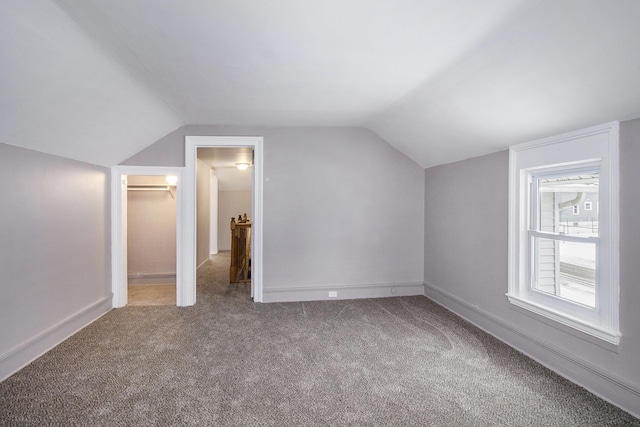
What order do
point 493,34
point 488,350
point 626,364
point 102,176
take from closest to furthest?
point 493,34, point 626,364, point 488,350, point 102,176

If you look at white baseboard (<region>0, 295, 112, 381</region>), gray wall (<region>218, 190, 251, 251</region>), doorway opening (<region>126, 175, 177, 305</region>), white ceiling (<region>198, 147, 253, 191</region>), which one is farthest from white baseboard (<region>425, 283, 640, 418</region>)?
gray wall (<region>218, 190, 251, 251</region>)

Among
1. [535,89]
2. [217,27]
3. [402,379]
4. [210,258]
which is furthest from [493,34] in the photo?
[210,258]

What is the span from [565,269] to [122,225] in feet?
15.4

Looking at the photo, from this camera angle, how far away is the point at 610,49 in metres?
1.55

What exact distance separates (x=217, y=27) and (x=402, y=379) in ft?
8.81

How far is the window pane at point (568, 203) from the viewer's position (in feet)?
7.47

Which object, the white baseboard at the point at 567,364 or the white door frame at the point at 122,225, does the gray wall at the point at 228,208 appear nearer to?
the white door frame at the point at 122,225

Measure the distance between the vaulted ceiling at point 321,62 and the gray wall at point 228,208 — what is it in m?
5.25

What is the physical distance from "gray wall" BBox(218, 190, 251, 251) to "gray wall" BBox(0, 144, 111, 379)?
478 centimetres

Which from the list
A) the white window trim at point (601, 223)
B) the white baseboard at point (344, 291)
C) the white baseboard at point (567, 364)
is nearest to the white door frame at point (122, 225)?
the white baseboard at point (344, 291)

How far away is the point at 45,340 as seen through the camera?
266 cm

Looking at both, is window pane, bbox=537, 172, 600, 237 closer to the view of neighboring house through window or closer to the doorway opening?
the view of neighboring house through window

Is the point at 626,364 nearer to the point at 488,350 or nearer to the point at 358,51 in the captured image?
the point at 488,350

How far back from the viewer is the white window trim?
6.54ft
